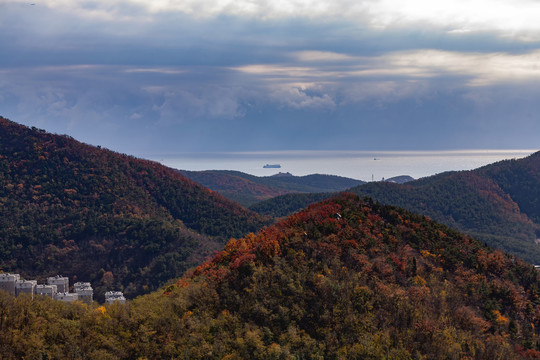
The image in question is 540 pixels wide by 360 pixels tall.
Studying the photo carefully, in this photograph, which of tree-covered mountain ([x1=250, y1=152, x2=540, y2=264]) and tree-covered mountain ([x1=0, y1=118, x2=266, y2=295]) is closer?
tree-covered mountain ([x1=0, y1=118, x2=266, y2=295])

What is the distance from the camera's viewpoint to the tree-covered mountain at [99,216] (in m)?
90.1

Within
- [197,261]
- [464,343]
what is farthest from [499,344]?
[197,261]

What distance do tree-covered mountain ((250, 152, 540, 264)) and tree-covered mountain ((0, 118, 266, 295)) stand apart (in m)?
41.5

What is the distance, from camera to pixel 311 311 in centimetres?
4047

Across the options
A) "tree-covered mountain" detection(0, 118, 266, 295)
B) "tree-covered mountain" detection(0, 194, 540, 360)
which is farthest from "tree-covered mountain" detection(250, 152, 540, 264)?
"tree-covered mountain" detection(0, 194, 540, 360)

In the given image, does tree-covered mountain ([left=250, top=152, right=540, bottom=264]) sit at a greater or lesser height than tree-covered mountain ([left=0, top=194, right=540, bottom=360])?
greater

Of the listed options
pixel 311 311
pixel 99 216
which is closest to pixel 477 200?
pixel 99 216

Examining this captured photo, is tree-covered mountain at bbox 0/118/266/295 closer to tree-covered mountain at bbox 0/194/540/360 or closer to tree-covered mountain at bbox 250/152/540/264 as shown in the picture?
tree-covered mountain at bbox 250/152/540/264

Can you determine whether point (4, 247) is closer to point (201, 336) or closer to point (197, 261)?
point (197, 261)

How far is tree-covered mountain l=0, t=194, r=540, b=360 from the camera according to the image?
120ft

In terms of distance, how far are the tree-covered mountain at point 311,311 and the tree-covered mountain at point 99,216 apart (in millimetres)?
42942

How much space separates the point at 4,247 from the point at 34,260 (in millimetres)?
A: 5978

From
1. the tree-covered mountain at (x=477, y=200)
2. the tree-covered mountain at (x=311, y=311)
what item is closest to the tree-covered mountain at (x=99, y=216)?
the tree-covered mountain at (x=477, y=200)

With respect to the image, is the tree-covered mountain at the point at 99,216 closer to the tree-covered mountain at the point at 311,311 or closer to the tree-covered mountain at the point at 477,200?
the tree-covered mountain at the point at 477,200
